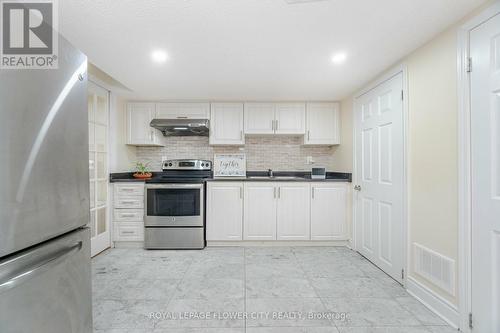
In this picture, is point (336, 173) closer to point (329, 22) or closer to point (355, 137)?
point (355, 137)

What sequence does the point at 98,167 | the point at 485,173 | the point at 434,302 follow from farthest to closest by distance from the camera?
the point at 98,167, the point at 434,302, the point at 485,173

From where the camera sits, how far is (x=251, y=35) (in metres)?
1.75

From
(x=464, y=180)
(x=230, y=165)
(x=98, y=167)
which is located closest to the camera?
(x=464, y=180)

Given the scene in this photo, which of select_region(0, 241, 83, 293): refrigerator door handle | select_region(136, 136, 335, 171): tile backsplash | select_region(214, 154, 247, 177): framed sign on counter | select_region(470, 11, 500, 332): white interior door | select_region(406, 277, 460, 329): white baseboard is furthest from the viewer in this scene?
select_region(136, 136, 335, 171): tile backsplash

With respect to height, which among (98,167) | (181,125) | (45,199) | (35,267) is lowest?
(35,267)

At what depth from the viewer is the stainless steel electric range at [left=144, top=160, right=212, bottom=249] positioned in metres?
3.08

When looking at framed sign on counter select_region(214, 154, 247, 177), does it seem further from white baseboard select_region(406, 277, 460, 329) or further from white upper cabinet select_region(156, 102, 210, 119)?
white baseboard select_region(406, 277, 460, 329)

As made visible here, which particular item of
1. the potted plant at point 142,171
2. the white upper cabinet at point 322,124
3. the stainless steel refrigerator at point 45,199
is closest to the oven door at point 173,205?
the potted plant at point 142,171

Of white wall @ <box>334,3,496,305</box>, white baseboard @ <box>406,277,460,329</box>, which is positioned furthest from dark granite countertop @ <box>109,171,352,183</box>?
white baseboard @ <box>406,277,460,329</box>

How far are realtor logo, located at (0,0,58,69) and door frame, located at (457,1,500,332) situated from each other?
2.30 meters

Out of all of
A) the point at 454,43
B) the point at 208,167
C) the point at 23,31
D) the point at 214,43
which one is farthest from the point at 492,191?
the point at 208,167

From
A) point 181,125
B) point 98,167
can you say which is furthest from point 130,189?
point 181,125

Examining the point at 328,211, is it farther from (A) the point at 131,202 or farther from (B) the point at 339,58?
(A) the point at 131,202

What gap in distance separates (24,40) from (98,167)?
242cm
